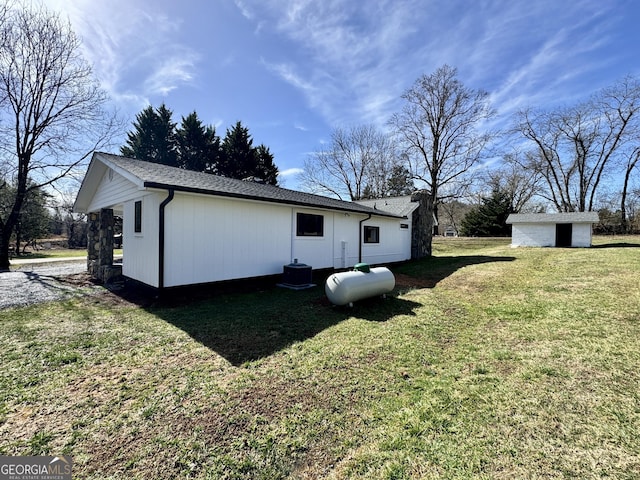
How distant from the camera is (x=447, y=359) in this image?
3.74 m

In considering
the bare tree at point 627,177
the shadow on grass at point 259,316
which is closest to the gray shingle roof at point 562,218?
the bare tree at point 627,177

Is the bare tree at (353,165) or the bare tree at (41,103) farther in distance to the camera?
the bare tree at (353,165)

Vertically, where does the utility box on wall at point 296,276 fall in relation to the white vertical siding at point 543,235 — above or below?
below

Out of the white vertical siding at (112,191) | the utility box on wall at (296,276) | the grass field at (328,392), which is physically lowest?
the grass field at (328,392)

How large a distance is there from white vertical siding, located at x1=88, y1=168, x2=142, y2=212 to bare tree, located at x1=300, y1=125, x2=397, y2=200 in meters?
24.8

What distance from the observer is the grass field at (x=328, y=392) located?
6.81 ft

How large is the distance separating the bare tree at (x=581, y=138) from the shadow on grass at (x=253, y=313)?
33.7 metres

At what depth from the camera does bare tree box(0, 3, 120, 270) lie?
13.0m

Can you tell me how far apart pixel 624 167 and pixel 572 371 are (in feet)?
125

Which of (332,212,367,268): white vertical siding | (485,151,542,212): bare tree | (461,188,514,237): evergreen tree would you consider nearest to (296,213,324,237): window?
(332,212,367,268): white vertical siding

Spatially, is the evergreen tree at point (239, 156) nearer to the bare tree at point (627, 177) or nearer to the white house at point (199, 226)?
the white house at point (199, 226)

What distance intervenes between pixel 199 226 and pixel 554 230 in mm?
24499

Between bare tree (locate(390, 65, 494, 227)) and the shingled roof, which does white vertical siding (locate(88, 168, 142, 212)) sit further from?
bare tree (locate(390, 65, 494, 227))

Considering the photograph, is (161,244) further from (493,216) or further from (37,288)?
(493,216)
